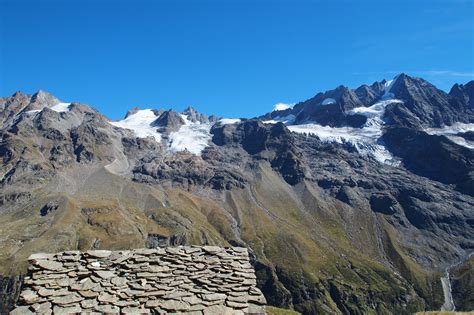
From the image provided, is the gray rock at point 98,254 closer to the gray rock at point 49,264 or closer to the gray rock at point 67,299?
the gray rock at point 49,264

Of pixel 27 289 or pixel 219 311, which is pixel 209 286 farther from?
pixel 27 289

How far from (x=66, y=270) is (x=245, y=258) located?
8995mm

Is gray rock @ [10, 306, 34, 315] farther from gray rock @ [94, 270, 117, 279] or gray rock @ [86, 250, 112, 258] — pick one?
gray rock @ [86, 250, 112, 258]

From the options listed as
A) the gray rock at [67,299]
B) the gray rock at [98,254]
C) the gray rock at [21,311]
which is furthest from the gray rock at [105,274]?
the gray rock at [21,311]

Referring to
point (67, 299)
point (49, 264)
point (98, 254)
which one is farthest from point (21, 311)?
point (98, 254)

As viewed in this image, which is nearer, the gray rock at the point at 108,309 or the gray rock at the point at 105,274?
the gray rock at the point at 108,309

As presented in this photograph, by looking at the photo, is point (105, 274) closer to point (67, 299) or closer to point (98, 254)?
point (98, 254)

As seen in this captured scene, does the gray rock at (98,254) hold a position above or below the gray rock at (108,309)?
above

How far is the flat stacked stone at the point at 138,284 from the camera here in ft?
A: 61.3

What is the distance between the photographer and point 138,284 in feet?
65.2

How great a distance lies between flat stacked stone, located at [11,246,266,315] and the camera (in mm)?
18692

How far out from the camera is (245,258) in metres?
22.7

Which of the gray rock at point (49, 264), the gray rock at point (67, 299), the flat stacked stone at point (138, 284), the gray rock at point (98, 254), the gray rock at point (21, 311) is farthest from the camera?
the gray rock at point (98, 254)

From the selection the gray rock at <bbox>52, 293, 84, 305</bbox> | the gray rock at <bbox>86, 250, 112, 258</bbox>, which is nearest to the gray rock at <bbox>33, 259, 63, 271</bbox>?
the gray rock at <bbox>86, 250, 112, 258</bbox>
